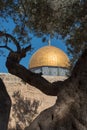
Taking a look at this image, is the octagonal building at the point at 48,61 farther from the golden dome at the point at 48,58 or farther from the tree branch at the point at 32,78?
the tree branch at the point at 32,78

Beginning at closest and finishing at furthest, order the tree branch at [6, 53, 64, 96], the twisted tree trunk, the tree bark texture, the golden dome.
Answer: the twisted tree trunk < the tree branch at [6, 53, 64, 96] < the tree bark texture < the golden dome

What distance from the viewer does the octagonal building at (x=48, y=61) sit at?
39750 millimetres

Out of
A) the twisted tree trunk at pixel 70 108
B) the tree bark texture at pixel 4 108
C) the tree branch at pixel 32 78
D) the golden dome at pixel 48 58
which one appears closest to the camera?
the twisted tree trunk at pixel 70 108

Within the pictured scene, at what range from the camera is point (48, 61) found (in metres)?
41.2

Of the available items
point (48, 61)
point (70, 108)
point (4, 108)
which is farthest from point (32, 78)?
point (48, 61)

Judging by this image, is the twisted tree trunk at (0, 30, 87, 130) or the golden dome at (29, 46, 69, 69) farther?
the golden dome at (29, 46, 69, 69)

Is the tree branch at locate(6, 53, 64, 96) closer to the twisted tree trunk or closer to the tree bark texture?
the twisted tree trunk

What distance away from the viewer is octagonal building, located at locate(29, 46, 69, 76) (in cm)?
3975

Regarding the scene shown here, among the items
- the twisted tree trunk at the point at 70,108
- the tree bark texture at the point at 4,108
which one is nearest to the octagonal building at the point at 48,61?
the tree bark texture at the point at 4,108

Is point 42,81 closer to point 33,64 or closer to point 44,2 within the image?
point 44,2

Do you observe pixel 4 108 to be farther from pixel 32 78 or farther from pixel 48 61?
pixel 48 61

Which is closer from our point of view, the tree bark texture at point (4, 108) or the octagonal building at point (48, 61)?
the tree bark texture at point (4, 108)

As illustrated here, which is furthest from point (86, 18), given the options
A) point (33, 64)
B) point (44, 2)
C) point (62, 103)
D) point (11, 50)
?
point (33, 64)

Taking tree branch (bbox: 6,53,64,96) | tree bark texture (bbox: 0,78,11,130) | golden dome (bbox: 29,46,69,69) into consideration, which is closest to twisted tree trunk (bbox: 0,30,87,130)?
tree branch (bbox: 6,53,64,96)
